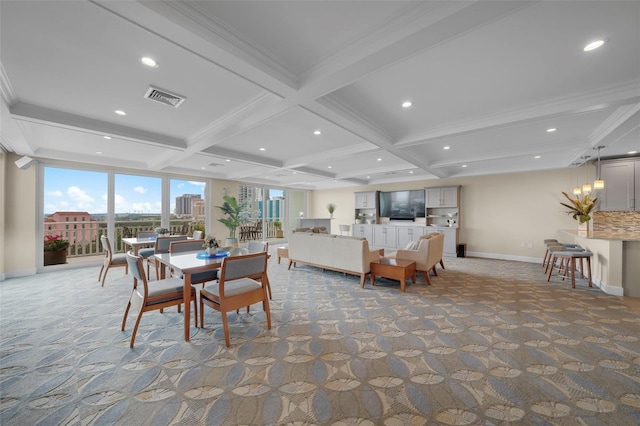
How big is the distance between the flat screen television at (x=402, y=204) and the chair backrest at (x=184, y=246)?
23.4 feet

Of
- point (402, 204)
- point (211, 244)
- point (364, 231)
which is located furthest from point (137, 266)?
point (402, 204)

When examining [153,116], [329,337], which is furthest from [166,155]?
[329,337]

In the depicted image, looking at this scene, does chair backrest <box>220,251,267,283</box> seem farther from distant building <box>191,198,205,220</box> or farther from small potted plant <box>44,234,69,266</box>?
distant building <box>191,198,205,220</box>

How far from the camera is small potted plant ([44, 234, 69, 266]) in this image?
17.9 ft

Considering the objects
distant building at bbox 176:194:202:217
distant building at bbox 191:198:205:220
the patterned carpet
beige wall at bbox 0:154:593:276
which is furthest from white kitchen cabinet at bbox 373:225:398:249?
distant building at bbox 176:194:202:217

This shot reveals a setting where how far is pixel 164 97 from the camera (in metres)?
2.89

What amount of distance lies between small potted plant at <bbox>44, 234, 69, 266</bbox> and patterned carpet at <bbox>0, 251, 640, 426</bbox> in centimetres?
219

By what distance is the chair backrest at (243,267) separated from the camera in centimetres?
247

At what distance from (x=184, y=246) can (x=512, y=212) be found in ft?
27.6

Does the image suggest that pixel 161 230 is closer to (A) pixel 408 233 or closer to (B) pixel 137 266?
(B) pixel 137 266

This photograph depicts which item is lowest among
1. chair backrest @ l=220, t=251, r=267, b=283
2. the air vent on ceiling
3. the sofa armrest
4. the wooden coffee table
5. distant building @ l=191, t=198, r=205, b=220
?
the wooden coffee table

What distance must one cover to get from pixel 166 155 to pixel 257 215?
484 cm

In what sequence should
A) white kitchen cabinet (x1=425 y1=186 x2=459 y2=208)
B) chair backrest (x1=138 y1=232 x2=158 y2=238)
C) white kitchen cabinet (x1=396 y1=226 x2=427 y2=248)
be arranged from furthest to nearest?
1. white kitchen cabinet (x1=396 y1=226 x2=427 y2=248)
2. white kitchen cabinet (x1=425 y1=186 x2=459 y2=208)
3. chair backrest (x1=138 y1=232 x2=158 y2=238)

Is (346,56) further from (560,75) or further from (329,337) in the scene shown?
(329,337)
